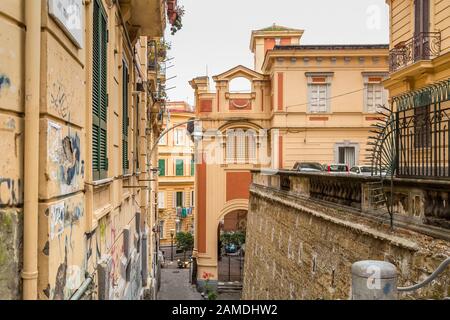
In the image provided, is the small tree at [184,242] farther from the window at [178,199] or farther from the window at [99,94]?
the window at [99,94]

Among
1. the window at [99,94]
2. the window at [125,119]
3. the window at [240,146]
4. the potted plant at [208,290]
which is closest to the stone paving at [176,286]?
the potted plant at [208,290]

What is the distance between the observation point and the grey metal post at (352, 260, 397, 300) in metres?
2.81

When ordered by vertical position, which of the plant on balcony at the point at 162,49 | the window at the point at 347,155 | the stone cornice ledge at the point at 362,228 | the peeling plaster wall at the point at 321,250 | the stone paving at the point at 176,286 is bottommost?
the stone paving at the point at 176,286

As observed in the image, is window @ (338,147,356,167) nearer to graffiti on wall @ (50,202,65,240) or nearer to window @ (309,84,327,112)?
window @ (309,84,327,112)

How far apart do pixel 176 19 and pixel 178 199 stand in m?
28.7

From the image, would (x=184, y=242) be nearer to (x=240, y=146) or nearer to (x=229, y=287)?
(x=229, y=287)

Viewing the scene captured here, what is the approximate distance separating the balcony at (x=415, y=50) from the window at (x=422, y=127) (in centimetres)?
797

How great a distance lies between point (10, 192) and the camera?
2.62 m

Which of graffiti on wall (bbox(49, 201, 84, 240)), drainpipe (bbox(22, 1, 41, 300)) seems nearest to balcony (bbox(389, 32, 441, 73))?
graffiti on wall (bbox(49, 201, 84, 240))

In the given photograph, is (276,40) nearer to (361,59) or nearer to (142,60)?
(361,59)

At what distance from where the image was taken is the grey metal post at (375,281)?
2809mm

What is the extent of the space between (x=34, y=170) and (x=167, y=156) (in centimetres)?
3685

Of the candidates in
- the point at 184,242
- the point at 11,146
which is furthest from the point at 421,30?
the point at 184,242

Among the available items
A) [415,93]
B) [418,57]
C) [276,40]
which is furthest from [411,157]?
[276,40]
